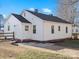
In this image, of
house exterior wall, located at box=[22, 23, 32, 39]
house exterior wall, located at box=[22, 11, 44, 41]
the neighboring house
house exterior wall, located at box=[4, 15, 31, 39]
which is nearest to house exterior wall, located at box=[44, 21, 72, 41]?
the neighboring house

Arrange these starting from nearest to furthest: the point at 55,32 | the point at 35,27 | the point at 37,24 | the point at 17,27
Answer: the point at 37,24 → the point at 17,27 → the point at 35,27 → the point at 55,32

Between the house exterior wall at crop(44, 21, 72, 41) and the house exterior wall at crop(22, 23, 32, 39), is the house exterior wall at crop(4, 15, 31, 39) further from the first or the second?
the house exterior wall at crop(44, 21, 72, 41)

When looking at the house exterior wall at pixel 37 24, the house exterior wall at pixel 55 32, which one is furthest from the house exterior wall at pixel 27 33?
the house exterior wall at pixel 55 32

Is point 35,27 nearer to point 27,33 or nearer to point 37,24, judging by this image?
point 37,24

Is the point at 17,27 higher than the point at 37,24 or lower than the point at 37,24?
lower

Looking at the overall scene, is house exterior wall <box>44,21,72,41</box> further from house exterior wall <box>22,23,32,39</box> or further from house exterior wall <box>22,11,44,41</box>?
house exterior wall <box>22,23,32,39</box>

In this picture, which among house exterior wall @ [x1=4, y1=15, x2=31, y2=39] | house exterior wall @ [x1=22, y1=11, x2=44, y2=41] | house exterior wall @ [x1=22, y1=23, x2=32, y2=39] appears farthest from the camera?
house exterior wall @ [x1=22, y1=23, x2=32, y2=39]

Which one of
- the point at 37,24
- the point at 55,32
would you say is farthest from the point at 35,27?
the point at 55,32

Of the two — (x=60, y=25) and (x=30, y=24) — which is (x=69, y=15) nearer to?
(x=60, y=25)

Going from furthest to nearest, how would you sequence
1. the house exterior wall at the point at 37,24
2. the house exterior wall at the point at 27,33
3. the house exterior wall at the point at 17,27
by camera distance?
the house exterior wall at the point at 27,33 → the house exterior wall at the point at 17,27 → the house exterior wall at the point at 37,24

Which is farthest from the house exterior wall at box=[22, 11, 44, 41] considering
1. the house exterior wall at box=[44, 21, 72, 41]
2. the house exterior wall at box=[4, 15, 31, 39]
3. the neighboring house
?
the house exterior wall at box=[4, 15, 31, 39]

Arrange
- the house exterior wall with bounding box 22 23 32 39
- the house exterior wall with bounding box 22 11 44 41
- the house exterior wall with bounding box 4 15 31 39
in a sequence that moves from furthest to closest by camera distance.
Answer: the house exterior wall with bounding box 22 23 32 39
the house exterior wall with bounding box 4 15 31 39
the house exterior wall with bounding box 22 11 44 41

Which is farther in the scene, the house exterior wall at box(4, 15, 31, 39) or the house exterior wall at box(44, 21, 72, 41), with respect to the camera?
the house exterior wall at box(44, 21, 72, 41)

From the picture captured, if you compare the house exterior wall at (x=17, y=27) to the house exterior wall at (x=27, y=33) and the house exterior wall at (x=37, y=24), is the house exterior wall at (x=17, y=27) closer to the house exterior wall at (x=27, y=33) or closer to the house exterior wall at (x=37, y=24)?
the house exterior wall at (x=27, y=33)
